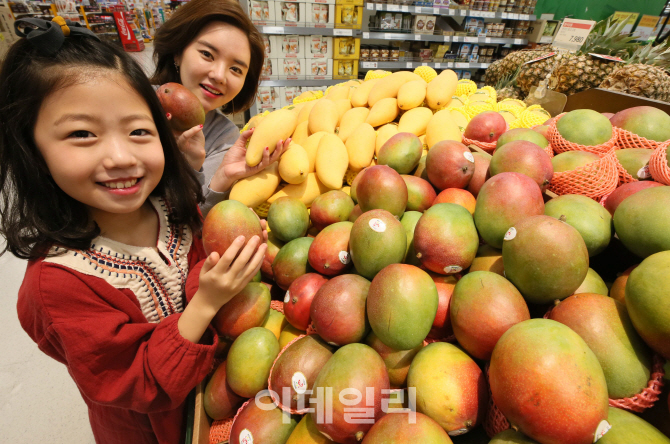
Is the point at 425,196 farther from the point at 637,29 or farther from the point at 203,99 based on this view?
the point at 637,29

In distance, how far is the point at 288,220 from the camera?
4.95ft

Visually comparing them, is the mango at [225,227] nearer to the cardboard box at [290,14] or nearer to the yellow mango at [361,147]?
the yellow mango at [361,147]

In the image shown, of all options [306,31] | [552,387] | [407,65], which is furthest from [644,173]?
[407,65]

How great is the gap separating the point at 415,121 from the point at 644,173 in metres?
1.20

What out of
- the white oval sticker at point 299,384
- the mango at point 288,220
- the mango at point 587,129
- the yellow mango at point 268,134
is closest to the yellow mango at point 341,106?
the yellow mango at point 268,134

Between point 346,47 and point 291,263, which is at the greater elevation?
point 346,47

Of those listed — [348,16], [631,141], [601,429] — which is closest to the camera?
[601,429]

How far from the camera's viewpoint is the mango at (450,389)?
815 millimetres

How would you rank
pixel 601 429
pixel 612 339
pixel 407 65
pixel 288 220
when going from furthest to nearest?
pixel 407 65 → pixel 288 220 → pixel 612 339 → pixel 601 429

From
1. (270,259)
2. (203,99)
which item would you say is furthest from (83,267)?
(203,99)

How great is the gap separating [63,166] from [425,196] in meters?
1.34

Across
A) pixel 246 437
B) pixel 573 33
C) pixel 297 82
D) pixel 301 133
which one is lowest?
pixel 246 437

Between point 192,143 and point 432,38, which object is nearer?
point 192,143

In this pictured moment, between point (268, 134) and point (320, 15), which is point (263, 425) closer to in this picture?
point (268, 134)
